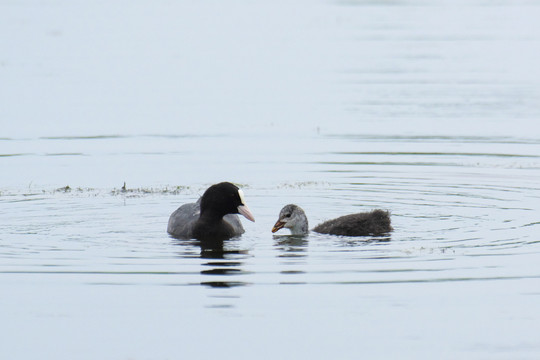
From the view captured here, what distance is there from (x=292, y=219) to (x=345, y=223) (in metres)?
0.66

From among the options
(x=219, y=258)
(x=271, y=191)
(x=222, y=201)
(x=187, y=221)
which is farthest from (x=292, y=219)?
(x=271, y=191)

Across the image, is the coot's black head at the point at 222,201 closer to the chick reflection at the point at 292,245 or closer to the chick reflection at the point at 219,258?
the chick reflection at the point at 219,258

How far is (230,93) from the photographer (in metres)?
26.5

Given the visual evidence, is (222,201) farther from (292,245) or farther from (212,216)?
(292,245)

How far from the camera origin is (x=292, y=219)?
1408 centimetres

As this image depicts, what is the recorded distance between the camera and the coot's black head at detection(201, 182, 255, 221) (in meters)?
14.3

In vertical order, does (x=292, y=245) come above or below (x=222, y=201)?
below

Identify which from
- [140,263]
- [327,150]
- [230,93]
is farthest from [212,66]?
[140,263]

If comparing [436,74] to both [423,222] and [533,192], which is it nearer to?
[533,192]

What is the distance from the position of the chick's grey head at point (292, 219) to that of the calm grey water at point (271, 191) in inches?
9.2

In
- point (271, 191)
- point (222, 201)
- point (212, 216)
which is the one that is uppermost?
point (271, 191)

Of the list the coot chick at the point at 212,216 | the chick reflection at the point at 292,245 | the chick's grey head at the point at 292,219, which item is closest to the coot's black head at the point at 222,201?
the coot chick at the point at 212,216

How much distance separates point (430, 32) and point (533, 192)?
2629cm

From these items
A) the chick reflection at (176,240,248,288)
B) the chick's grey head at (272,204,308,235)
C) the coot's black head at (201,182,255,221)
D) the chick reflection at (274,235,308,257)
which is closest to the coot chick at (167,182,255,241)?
the coot's black head at (201,182,255,221)
